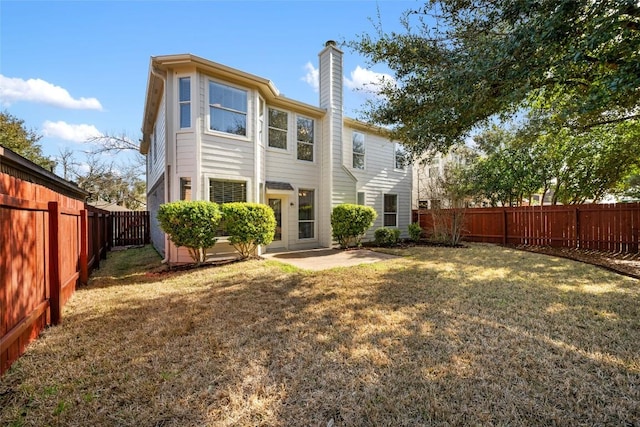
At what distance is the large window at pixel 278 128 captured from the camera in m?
9.85

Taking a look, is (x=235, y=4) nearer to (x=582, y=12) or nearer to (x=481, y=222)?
(x=582, y=12)

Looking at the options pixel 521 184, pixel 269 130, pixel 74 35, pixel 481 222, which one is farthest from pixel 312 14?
pixel 521 184

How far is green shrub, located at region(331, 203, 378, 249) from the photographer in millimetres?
10180

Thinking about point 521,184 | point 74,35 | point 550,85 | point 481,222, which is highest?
point 74,35

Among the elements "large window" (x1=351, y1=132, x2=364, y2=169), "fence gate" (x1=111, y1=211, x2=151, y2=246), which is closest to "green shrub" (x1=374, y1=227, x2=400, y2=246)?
"large window" (x1=351, y1=132, x2=364, y2=169)

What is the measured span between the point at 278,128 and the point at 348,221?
4139 millimetres

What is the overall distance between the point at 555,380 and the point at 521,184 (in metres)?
14.2

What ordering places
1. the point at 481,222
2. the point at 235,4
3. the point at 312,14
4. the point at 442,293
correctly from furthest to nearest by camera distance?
the point at 481,222
the point at 312,14
the point at 235,4
the point at 442,293

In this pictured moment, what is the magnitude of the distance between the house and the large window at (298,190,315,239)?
0.04 meters

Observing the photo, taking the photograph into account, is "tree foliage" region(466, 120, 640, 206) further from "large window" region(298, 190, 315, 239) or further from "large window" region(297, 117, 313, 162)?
"large window" region(298, 190, 315, 239)

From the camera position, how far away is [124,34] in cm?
866

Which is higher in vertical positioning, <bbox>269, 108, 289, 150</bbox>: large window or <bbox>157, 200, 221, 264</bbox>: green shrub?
<bbox>269, 108, 289, 150</bbox>: large window

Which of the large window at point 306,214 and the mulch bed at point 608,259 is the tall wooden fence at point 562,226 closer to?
the mulch bed at point 608,259

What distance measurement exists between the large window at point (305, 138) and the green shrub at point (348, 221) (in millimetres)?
2330
